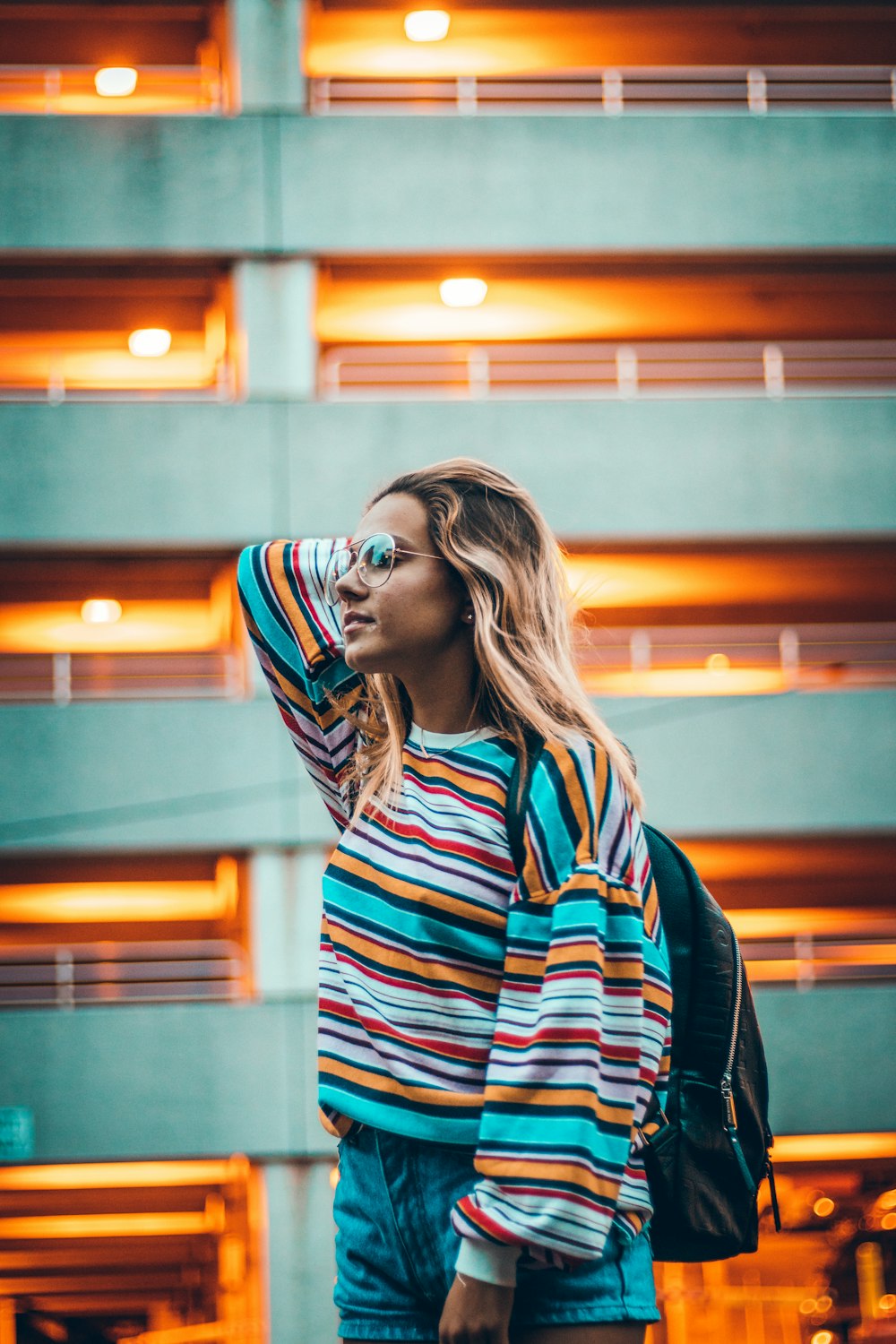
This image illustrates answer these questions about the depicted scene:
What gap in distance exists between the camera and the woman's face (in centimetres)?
200

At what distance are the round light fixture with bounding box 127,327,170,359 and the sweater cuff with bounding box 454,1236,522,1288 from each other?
1395 cm

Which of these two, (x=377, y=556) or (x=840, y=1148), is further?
(x=840, y=1148)

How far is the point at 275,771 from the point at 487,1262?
11.0 meters

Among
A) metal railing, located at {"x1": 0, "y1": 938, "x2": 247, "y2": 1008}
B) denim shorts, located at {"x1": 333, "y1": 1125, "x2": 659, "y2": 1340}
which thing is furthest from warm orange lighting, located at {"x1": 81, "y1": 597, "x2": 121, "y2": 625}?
denim shorts, located at {"x1": 333, "y1": 1125, "x2": 659, "y2": 1340}

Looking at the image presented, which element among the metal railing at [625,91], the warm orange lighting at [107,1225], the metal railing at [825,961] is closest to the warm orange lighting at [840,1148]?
the metal railing at [825,961]

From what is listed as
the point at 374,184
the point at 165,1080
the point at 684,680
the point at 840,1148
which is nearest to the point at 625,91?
the point at 374,184

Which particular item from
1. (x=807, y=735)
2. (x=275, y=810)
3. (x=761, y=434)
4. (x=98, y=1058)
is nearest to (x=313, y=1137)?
(x=98, y=1058)

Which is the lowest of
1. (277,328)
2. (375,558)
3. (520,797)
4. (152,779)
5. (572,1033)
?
(572,1033)

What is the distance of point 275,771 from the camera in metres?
12.5

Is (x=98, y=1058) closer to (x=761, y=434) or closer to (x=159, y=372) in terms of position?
(x=159, y=372)

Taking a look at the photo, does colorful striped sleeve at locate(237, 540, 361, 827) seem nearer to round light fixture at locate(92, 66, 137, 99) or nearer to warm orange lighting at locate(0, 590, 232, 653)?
warm orange lighting at locate(0, 590, 232, 653)

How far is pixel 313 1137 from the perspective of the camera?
11805mm

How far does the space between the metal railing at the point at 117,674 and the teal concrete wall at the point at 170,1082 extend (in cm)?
309

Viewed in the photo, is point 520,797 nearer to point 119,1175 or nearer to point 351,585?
point 351,585
